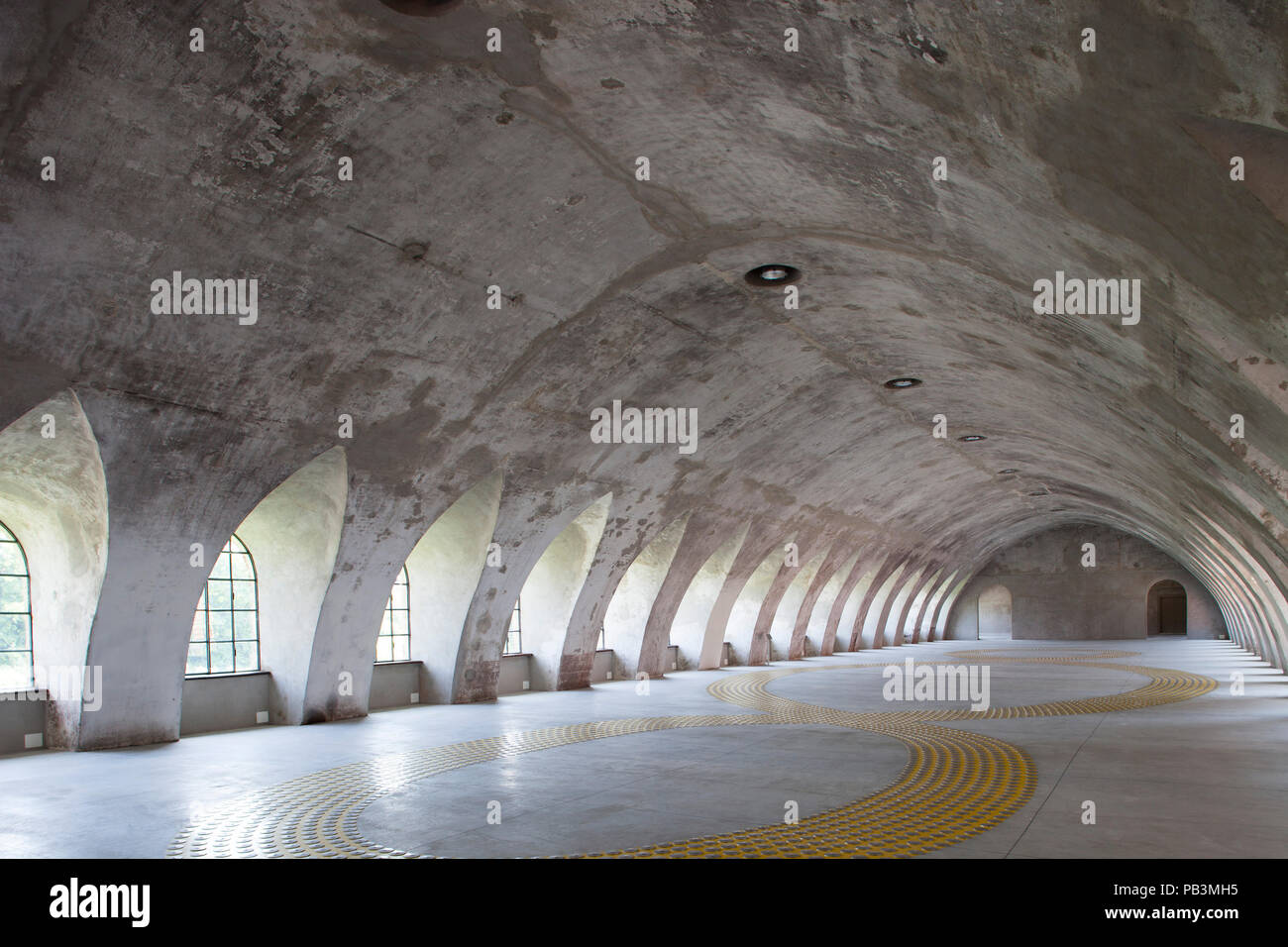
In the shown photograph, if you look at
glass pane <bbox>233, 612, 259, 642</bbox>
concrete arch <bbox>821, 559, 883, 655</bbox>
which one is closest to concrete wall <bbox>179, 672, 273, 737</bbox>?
glass pane <bbox>233, 612, 259, 642</bbox>

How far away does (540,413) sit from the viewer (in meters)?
14.5

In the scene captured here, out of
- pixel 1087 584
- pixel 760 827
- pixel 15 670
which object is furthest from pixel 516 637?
pixel 1087 584

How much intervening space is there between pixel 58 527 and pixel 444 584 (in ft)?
20.0

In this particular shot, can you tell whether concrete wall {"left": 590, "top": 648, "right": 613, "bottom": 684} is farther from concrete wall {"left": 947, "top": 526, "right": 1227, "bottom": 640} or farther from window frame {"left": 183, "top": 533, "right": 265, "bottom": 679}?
concrete wall {"left": 947, "top": 526, "right": 1227, "bottom": 640}

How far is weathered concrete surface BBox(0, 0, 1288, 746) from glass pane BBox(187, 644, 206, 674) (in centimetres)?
166

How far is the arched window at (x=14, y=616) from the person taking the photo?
1263cm

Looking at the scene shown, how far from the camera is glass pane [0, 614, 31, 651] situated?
1270 centimetres

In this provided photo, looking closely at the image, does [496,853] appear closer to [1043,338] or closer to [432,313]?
[432,313]

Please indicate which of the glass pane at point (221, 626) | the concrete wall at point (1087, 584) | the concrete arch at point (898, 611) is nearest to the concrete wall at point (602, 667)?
the glass pane at point (221, 626)

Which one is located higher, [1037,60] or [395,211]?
[395,211]

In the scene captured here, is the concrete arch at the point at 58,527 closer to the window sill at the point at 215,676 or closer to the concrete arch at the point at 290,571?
the window sill at the point at 215,676

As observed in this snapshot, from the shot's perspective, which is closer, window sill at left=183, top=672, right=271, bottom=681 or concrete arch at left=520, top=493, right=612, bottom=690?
window sill at left=183, top=672, right=271, bottom=681

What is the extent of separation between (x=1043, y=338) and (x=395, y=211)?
23.5ft
